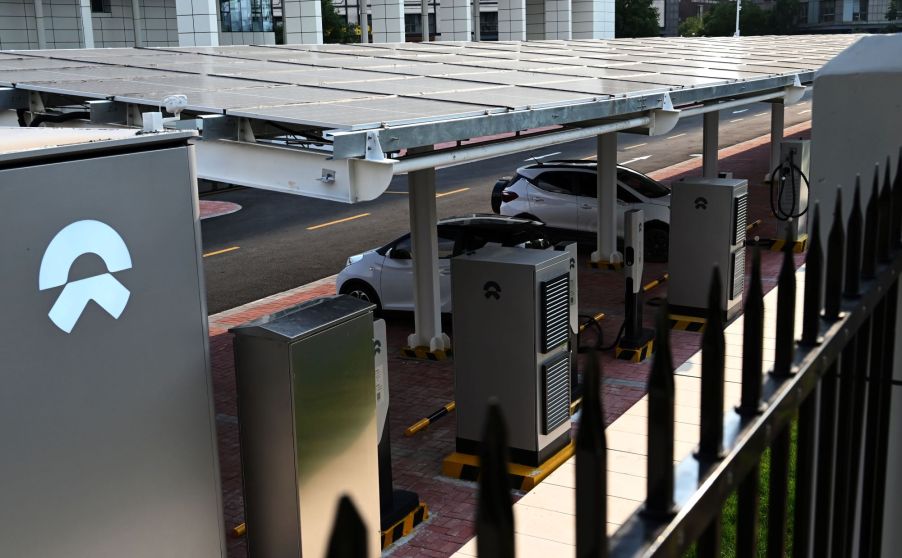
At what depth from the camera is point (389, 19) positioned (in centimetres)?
2886

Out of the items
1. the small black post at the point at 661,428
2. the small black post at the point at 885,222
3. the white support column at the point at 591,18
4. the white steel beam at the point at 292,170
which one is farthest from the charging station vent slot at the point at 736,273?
the white support column at the point at 591,18

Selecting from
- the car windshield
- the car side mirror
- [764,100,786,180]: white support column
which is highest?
[764,100,786,180]: white support column

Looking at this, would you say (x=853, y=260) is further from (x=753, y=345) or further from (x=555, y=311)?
(x=555, y=311)

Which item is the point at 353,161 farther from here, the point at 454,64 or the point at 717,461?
the point at 454,64

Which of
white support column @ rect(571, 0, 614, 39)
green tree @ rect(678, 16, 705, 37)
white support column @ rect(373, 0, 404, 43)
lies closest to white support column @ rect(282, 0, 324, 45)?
white support column @ rect(373, 0, 404, 43)

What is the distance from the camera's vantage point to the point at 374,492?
7176 millimetres

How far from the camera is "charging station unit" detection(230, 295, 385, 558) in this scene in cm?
632

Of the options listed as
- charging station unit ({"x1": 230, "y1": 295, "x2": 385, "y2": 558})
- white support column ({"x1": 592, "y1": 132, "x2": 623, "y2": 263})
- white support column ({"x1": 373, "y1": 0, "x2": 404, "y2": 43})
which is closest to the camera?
charging station unit ({"x1": 230, "y1": 295, "x2": 385, "y2": 558})

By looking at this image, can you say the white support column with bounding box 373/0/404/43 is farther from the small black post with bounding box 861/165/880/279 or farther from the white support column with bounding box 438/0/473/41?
the small black post with bounding box 861/165/880/279

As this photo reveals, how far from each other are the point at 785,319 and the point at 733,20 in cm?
9931

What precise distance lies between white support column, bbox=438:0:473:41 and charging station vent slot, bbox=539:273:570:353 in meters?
24.2

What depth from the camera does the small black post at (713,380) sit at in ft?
5.08

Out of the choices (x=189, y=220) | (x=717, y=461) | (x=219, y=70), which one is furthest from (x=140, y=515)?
(x=219, y=70)

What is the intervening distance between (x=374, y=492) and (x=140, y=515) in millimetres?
2007
